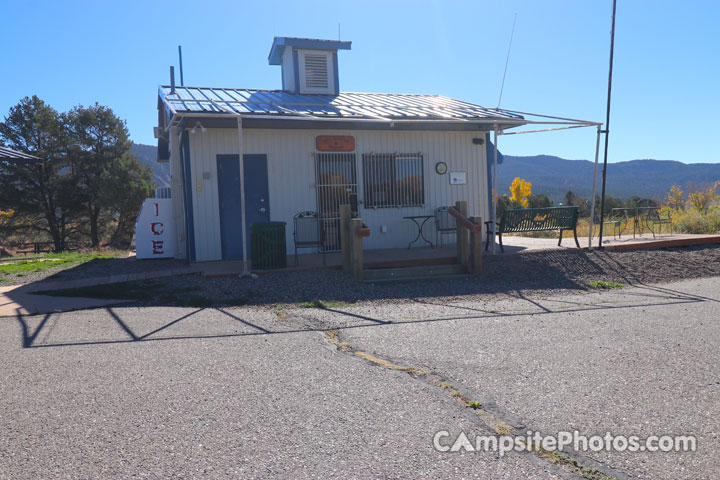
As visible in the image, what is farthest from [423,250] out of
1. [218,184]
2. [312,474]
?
[312,474]

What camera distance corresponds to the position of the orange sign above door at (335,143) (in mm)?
11938

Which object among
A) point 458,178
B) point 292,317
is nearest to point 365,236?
point 292,317

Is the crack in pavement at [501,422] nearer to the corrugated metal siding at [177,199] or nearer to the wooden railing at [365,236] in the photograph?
the wooden railing at [365,236]

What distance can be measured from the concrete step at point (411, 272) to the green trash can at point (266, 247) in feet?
4.98

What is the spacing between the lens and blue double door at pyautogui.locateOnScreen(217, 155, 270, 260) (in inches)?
448

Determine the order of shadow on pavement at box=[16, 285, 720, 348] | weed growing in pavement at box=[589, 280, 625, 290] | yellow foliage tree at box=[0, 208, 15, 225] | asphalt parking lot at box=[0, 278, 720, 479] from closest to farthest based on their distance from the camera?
asphalt parking lot at box=[0, 278, 720, 479] < shadow on pavement at box=[16, 285, 720, 348] < weed growing in pavement at box=[589, 280, 625, 290] < yellow foliage tree at box=[0, 208, 15, 225]

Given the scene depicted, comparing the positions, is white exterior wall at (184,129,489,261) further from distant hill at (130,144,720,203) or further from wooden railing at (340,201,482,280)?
distant hill at (130,144,720,203)

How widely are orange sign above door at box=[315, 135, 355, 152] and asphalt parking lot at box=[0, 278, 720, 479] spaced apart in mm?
5877

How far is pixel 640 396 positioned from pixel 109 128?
37112 mm

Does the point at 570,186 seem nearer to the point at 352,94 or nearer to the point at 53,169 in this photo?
the point at 53,169

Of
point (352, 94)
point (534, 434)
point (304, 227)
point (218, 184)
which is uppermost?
point (352, 94)

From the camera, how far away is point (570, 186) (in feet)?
335

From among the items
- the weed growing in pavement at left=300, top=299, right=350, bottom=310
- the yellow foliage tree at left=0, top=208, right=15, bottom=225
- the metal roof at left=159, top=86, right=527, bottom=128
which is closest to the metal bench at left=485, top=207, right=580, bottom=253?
the metal roof at left=159, top=86, right=527, bottom=128

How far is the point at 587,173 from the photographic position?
115875 mm
